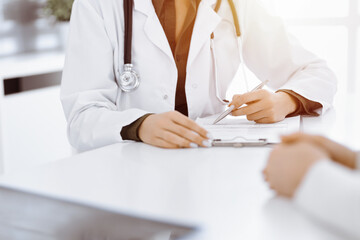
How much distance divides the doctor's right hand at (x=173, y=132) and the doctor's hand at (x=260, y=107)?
0.67 ft

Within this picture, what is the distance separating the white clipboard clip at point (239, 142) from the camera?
1.14 metres

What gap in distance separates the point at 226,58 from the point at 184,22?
179 mm

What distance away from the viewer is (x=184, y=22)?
5.08ft

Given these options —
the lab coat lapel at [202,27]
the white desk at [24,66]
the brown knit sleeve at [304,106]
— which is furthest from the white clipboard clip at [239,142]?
the white desk at [24,66]

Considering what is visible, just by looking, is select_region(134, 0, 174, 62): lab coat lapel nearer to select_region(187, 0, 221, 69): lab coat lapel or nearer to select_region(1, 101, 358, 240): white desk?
select_region(187, 0, 221, 69): lab coat lapel

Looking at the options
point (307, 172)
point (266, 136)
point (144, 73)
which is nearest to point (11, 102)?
point (144, 73)

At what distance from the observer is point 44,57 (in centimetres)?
288

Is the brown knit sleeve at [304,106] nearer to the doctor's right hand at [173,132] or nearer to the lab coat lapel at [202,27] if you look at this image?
the lab coat lapel at [202,27]

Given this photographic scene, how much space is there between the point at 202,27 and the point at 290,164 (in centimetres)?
88

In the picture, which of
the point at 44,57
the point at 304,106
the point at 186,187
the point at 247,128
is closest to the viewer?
the point at 186,187

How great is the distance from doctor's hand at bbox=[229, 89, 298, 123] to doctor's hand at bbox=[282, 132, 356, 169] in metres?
0.57

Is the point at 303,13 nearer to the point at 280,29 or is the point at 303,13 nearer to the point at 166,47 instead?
the point at 280,29

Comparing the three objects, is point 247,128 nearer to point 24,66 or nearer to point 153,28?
point 153,28

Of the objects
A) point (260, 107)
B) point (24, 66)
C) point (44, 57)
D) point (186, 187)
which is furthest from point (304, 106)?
point (44, 57)
